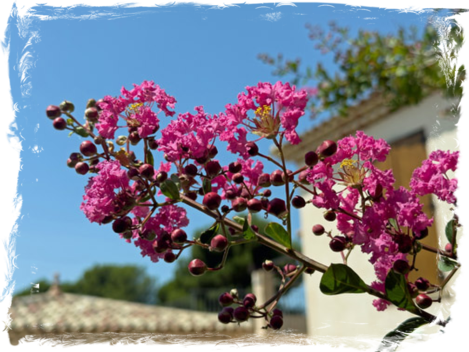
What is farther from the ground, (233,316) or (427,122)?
(427,122)

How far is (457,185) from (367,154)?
0.11 meters

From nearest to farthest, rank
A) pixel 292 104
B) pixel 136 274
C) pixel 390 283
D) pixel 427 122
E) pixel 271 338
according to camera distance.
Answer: pixel 390 283, pixel 292 104, pixel 427 122, pixel 271 338, pixel 136 274

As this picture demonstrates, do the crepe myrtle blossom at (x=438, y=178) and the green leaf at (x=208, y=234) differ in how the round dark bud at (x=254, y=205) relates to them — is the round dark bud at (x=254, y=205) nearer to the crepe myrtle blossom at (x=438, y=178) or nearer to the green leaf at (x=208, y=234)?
the green leaf at (x=208, y=234)

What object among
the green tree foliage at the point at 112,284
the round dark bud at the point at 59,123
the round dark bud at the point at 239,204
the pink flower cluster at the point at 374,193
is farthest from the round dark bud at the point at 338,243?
the green tree foliage at the point at 112,284

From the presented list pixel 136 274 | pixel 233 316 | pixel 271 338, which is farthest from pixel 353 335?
pixel 136 274

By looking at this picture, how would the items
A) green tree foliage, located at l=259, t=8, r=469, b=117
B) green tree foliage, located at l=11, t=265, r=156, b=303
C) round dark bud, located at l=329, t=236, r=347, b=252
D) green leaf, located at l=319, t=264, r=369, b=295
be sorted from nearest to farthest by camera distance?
green leaf, located at l=319, t=264, r=369, b=295 < round dark bud, located at l=329, t=236, r=347, b=252 < green tree foliage, located at l=259, t=8, r=469, b=117 < green tree foliage, located at l=11, t=265, r=156, b=303

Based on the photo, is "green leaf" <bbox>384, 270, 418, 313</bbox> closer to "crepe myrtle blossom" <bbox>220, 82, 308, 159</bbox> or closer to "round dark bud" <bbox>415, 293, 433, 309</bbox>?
"round dark bud" <bbox>415, 293, 433, 309</bbox>

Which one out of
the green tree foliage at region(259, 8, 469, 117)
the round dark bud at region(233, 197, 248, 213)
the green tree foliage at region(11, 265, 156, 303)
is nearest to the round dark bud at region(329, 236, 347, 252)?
the round dark bud at region(233, 197, 248, 213)

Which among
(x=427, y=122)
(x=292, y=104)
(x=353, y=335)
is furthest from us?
(x=353, y=335)

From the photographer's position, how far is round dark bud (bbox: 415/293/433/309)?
2.06 feet

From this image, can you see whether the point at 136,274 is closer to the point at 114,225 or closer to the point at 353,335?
the point at 353,335

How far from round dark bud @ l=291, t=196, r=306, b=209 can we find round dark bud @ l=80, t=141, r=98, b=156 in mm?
266

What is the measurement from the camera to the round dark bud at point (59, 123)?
0.73 m

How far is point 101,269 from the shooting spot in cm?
3550
